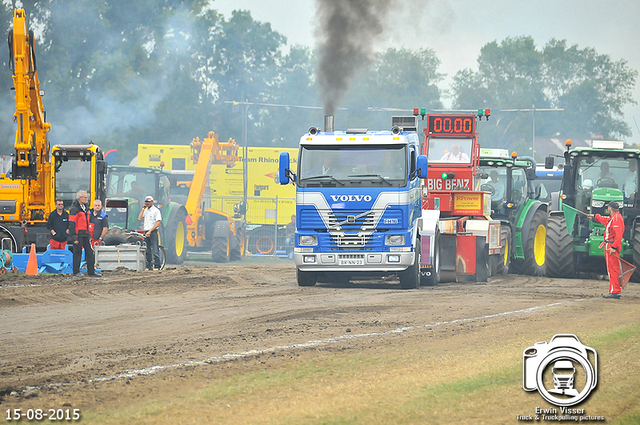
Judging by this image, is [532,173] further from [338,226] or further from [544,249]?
[338,226]

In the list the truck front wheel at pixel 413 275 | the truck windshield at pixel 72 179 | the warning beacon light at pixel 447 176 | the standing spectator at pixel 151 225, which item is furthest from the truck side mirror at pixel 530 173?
the truck windshield at pixel 72 179

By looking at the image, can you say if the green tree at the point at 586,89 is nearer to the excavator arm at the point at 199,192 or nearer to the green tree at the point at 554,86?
the green tree at the point at 554,86

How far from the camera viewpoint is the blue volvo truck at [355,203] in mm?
16438

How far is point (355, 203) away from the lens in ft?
54.0

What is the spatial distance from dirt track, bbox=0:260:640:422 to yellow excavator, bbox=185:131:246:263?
451 inches

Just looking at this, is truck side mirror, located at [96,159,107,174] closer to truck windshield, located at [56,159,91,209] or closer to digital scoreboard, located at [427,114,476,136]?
truck windshield, located at [56,159,91,209]

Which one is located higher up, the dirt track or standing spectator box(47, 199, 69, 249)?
standing spectator box(47, 199, 69, 249)

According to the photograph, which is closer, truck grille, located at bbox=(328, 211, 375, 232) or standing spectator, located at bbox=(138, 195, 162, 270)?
truck grille, located at bbox=(328, 211, 375, 232)

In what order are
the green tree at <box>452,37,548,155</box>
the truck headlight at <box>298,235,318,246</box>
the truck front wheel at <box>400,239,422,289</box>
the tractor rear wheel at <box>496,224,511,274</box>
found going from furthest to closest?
1. the green tree at <box>452,37,548,155</box>
2. the tractor rear wheel at <box>496,224,511,274</box>
3. the truck front wheel at <box>400,239,422,289</box>
4. the truck headlight at <box>298,235,318,246</box>

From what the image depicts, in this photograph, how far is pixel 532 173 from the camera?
23.1 meters

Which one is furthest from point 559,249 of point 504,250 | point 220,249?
point 220,249

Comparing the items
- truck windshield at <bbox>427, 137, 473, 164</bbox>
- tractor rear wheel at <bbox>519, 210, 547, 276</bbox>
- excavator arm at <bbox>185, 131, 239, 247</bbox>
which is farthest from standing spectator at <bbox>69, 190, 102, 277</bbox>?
excavator arm at <bbox>185, 131, 239, 247</bbox>

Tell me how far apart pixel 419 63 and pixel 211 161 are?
87.2 m

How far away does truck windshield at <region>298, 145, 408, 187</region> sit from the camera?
54.1 ft
